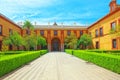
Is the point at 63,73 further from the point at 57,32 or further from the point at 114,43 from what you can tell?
the point at 57,32

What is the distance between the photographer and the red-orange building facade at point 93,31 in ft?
112

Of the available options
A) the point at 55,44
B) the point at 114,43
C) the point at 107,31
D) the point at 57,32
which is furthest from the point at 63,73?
the point at 55,44

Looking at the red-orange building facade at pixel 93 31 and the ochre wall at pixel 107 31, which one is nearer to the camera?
the ochre wall at pixel 107 31

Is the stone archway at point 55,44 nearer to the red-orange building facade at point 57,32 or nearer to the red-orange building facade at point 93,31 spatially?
the red-orange building facade at point 93,31

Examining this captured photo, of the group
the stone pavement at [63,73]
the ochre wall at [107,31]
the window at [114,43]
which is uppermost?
the ochre wall at [107,31]

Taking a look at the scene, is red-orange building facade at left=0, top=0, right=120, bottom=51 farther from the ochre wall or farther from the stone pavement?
the stone pavement

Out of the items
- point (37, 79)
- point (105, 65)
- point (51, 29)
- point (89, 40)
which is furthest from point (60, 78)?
point (51, 29)

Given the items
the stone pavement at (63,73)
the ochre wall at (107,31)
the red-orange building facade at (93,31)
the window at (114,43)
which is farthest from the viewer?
the red-orange building facade at (93,31)

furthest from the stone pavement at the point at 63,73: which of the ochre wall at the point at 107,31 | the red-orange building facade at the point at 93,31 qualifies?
the ochre wall at the point at 107,31

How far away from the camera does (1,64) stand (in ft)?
35.7

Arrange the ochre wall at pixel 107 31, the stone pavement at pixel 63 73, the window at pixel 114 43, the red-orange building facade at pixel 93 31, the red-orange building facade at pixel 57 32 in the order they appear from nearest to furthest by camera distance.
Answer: the stone pavement at pixel 63 73 → the ochre wall at pixel 107 31 → the window at pixel 114 43 → the red-orange building facade at pixel 93 31 → the red-orange building facade at pixel 57 32

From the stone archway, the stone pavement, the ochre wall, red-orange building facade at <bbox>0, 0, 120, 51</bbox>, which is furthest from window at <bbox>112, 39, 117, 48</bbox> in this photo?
the stone archway

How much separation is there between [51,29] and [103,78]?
52.9 m

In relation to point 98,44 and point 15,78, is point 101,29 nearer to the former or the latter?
point 98,44
